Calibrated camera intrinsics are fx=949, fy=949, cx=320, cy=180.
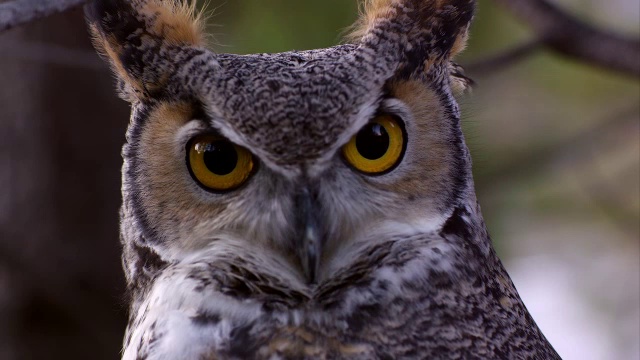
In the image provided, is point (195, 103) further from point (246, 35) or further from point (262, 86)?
point (246, 35)

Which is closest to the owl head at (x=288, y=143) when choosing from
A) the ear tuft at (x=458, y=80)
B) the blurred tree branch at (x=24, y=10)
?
the ear tuft at (x=458, y=80)

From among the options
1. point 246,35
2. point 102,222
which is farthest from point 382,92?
point 246,35

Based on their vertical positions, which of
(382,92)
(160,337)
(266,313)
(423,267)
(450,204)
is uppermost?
(382,92)

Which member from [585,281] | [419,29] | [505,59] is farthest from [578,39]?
[585,281]

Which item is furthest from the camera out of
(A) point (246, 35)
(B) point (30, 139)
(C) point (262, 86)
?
(A) point (246, 35)

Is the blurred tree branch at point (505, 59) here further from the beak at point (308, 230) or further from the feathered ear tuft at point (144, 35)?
the beak at point (308, 230)

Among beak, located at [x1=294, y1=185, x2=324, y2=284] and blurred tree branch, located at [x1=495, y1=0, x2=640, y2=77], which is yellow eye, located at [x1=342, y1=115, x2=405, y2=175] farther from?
blurred tree branch, located at [x1=495, y1=0, x2=640, y2=77]

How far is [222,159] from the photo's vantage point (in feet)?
5.87

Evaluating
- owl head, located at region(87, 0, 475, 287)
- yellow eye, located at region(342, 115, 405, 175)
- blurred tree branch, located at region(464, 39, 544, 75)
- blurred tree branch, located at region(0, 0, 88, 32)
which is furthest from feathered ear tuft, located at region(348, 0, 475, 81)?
blurred tree branch, located at region(0, 0, 88, 32)

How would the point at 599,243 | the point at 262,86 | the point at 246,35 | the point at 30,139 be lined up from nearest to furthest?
the point at 262,86, the point at 30,139, the point at 246,35, the point at 599,243

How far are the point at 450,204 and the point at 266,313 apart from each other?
1.40 feet

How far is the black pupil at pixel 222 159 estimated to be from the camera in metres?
1.79

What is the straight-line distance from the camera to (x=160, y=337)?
1859 mm

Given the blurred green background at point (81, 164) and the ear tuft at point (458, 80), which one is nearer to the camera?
the ear tuft at point (458, 80)
